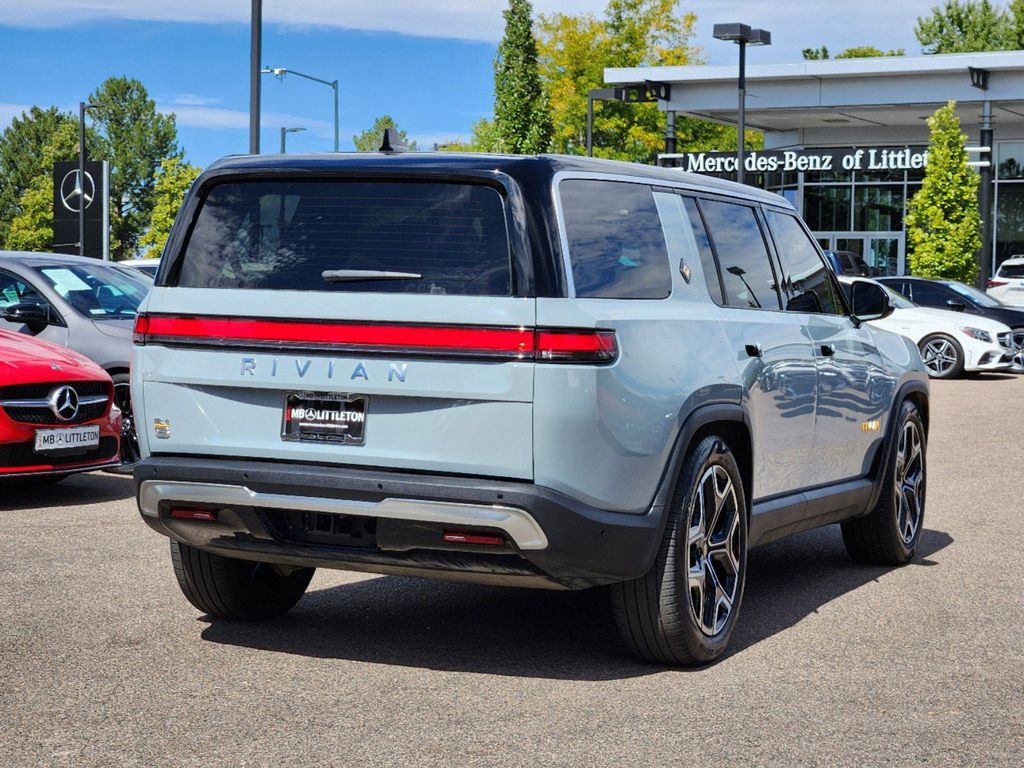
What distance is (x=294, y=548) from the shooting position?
18.0 feet

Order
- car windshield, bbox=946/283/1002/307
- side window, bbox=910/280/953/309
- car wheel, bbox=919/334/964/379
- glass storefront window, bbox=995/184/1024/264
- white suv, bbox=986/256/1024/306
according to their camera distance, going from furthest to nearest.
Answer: glass storefront window, bbox=995/184/1024/264, white suv, bbox=986/256/1024/306, car windshield, bbox=946/283/1002/307, side window, bbox=910/280/953/309, car wheel, bbox=919/334/964/379

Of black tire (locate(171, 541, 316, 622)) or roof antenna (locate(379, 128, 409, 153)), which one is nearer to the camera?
roof antenna (locate(379, 128, 409, 153))

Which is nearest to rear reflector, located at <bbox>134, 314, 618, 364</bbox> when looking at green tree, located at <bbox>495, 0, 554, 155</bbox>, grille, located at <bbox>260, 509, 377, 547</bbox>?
grille, located at <bbox>260, 509, 377, 547</bbox>

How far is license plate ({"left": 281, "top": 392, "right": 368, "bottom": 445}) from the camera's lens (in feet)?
17.5

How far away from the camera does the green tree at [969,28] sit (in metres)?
90.8

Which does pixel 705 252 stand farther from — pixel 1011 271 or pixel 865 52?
pixel 865 52

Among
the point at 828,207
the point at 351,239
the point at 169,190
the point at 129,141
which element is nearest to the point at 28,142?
the point at 129,141

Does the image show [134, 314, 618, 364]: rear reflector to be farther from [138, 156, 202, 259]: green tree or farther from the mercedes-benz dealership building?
[138, 156, 202, 259]: green tree

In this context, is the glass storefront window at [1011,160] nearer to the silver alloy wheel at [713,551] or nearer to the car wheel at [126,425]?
the car wheel at [126,425]

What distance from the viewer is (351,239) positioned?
5.45m

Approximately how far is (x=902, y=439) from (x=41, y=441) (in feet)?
17.3

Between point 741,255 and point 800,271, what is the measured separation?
31.5 inches

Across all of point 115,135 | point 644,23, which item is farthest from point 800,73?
point 115,135

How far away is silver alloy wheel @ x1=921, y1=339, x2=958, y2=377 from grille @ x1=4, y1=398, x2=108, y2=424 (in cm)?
1705
